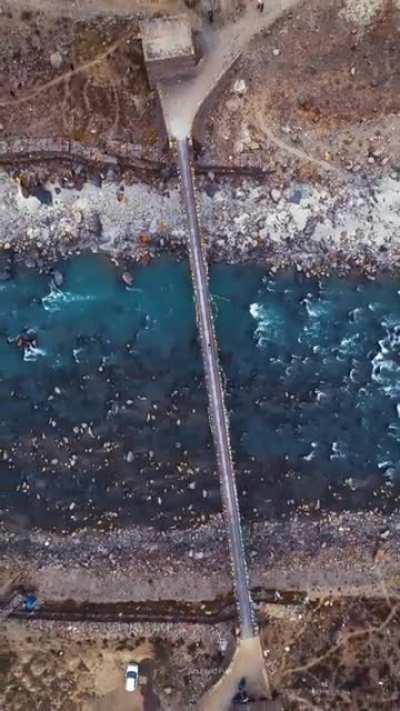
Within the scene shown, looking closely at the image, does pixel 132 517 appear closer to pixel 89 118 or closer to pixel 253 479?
pixel 253 479

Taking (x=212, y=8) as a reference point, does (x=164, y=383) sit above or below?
below

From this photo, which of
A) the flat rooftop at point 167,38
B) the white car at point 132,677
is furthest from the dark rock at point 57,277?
the white car at point 132,677

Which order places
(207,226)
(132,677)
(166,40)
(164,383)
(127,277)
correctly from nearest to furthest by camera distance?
(166,40)
(132,677)
(207,226)
(127,277)
(164,383)

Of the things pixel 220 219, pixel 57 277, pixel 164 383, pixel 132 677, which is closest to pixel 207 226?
pixel 220 219

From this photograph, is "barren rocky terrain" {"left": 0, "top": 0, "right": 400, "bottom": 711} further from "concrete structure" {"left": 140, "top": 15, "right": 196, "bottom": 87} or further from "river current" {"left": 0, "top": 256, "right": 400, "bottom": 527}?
"concrete structure" {"left": 140, "top": 15, "right": 196, "bottom": 87}

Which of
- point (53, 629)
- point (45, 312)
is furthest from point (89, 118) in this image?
point (53, 629)

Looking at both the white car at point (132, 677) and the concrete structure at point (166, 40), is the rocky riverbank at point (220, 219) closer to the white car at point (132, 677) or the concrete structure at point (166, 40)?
the concrete structure at point (166, 40)

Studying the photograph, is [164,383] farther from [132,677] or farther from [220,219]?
[132,677]
